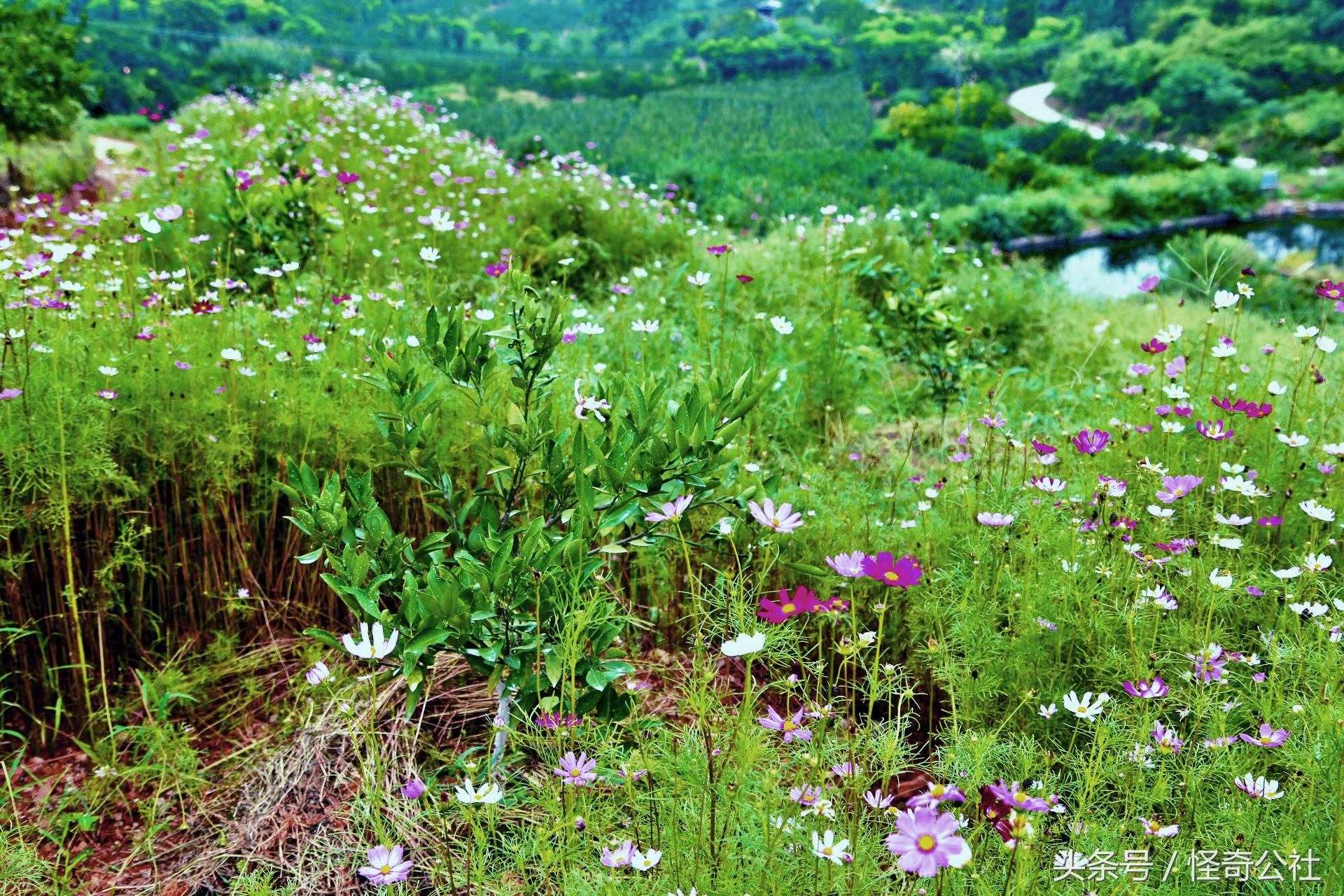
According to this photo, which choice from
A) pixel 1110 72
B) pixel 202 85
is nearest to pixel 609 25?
pixel 1110 72

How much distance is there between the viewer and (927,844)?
85 centimetres

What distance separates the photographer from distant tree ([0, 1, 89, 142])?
23.9ft

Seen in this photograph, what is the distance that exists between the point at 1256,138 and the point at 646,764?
101 feet

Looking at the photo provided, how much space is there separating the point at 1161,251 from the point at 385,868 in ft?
59.6

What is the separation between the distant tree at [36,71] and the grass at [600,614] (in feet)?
18.8

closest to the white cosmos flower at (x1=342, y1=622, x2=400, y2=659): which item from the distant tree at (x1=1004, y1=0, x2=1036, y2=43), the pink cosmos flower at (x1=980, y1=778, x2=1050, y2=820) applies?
the pink cosmos flower at (x1=980, y1=778, x2=1050, y2=820)

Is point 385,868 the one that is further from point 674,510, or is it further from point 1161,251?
point 1161,251

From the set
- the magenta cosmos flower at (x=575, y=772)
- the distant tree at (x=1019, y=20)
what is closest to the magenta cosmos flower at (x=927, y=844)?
the magenta cosmos flower at (x=575, y=772)

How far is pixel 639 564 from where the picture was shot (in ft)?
7.27

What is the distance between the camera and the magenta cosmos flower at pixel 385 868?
1.09 meters

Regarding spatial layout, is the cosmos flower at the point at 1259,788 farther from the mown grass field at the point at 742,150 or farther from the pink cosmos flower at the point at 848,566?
the mown grass field at the point at 742,150

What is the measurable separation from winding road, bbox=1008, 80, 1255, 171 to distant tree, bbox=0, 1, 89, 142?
77.5 feet

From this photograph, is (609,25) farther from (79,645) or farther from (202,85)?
(79,645)

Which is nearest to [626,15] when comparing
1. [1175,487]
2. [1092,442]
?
[1092,442]
